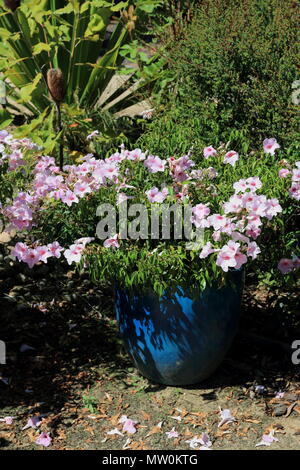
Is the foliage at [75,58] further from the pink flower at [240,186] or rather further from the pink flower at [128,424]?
the pink flower at [128,424]

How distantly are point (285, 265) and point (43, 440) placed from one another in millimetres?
1348

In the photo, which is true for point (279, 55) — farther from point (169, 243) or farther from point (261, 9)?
point (169, 243)

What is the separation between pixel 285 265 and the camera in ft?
10.9

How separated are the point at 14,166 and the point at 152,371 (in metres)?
1.26

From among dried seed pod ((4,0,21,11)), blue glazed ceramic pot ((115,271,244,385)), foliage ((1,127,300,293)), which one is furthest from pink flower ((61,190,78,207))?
dried seed pod ((4,0,21,11))

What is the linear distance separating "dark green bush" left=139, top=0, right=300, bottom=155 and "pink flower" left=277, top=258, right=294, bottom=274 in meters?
0.80

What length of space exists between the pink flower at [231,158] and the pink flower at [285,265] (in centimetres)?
54

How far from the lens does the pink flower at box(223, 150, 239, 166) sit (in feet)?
11.5

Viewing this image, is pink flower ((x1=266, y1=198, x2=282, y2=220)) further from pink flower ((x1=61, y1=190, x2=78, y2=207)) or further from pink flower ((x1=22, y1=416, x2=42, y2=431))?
pink flower ((x1=22, y1=416, x2=42, y2=431))

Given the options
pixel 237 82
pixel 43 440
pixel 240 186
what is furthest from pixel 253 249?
pixel 237 82

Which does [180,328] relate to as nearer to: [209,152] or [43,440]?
[43,440]

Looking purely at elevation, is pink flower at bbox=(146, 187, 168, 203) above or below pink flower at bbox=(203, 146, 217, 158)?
below

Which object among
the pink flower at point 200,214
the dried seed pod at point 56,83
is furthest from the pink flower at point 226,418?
the dried seed pod at point 56,83

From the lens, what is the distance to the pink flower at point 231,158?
3504 millimetres
